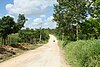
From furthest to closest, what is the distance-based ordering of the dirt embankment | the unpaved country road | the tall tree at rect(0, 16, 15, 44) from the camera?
the tall tree at rect(0, 16, 15, 44)
the dirt embankment
the unpaved country road

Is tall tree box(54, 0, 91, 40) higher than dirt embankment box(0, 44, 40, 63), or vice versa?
tall tree box(54, 0, 91, 40)

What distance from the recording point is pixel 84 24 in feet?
136

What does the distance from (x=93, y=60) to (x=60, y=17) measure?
33585 mm

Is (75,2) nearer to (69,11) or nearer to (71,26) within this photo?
(69,11)

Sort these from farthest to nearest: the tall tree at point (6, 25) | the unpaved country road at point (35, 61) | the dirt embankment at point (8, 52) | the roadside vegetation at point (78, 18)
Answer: the tall tree at point (6, 25) < the roadside vegetation at point (78, 18) < the dirt embankment at point (8, 52) < the unpaved country road at point (35, 61)

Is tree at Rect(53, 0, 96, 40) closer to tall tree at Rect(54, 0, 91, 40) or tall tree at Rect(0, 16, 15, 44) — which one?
tall tree at Rect(54, 0, 91, 40)

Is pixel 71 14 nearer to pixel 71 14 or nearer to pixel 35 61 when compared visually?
pixel 71 14

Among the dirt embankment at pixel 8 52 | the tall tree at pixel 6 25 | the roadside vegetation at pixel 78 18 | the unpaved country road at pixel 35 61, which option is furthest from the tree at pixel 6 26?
the unpaved country road at pixel 35 61

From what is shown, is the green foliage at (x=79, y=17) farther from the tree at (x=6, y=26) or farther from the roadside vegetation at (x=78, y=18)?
the tree at (x=6, y=26)

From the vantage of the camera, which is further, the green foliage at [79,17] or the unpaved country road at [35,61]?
the green foliage at [79,17]

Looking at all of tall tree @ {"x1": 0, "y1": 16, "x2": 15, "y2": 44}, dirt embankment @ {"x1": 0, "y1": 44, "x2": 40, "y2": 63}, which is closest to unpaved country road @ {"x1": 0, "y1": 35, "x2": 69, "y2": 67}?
dirt embankment @ {"x1": 0, "y1": 44, "x2": 40, "y2": 63}

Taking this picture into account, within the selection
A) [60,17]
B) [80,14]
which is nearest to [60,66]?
[80,14]

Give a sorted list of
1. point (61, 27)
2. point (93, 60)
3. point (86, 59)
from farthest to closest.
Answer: point (61, 27), point (86, 59), point (93, 60)

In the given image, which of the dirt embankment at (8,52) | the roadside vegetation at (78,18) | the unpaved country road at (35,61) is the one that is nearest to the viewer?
the unpaved country road at (35,61)
